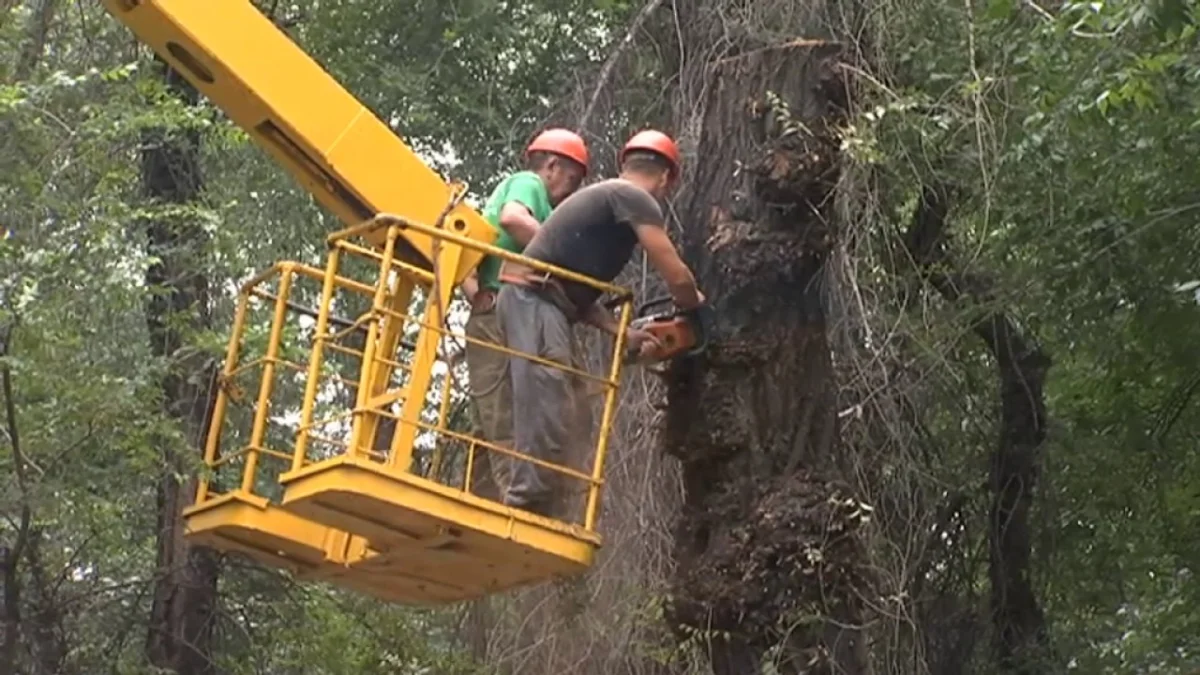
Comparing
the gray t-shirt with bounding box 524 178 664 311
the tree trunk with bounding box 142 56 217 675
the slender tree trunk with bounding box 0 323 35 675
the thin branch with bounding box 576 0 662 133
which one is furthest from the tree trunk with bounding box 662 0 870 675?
the tree trunk with bounding box 142 56 217 675

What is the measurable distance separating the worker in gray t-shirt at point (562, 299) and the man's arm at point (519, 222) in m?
0.10

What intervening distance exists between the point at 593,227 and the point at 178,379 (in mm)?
4716

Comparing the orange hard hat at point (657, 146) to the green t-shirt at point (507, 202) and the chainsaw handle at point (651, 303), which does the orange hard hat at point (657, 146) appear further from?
the chainsaw handle at point (651, 303)

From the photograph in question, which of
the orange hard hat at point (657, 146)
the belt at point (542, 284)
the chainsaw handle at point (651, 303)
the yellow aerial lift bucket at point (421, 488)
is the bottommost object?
the yellow aerial lift bucket at point (421, 488)

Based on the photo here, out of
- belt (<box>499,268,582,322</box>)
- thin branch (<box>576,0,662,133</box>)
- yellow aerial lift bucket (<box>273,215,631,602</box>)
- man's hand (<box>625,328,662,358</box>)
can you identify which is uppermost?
thin branch (<box>576,0,662,133</box>)

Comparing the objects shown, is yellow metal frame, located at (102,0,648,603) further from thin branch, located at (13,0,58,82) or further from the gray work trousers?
thin branch, located at (13,0,58,82)

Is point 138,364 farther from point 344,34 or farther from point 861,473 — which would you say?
point 861,473

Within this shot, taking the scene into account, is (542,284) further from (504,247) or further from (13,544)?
(13,544)

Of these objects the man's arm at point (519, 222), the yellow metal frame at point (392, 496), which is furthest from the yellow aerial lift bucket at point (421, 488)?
the man's arm at point (519, 222)

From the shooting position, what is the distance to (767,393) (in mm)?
6176

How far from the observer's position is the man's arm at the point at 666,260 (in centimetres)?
597

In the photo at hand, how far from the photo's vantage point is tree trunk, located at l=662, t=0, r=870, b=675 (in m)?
5.94

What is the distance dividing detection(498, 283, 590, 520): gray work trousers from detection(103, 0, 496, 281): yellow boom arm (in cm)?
27

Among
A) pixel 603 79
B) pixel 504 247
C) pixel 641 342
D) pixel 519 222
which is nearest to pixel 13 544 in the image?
pixel 603 79
